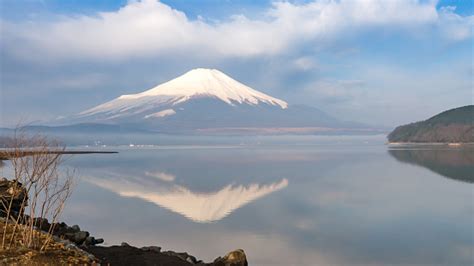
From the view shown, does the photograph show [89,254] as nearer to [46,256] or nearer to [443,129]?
[46,256]

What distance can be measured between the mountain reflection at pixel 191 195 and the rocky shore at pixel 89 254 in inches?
224

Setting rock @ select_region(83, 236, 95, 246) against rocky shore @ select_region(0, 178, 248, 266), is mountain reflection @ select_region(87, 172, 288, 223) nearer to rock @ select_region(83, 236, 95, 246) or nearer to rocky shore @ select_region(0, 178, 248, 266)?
rock @ select_region(83, 236, 95, 246)

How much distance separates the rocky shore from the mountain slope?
148 meters

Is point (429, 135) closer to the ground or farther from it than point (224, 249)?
farther from it

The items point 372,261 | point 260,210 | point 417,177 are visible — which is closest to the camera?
point 372,261

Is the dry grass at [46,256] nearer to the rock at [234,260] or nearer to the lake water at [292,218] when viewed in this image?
the rock at [234,260]

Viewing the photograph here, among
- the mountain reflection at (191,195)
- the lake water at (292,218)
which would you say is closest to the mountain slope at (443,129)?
the lake water at (292,218)

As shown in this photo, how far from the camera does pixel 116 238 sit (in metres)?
13.7

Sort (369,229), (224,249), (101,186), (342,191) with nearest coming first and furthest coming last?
(224,249), (369,229), (342,191), (101,186)

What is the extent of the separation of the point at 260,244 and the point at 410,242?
4.62 metres

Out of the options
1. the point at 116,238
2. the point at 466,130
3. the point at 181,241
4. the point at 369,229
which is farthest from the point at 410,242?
the point at 466,130

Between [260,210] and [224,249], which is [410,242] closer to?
[224,249]

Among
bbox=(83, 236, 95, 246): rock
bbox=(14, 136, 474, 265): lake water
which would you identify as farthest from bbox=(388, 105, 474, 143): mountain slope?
bbox=(83, 236, 95, 246): rock

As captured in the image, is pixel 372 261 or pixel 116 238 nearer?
pixel 372 261
